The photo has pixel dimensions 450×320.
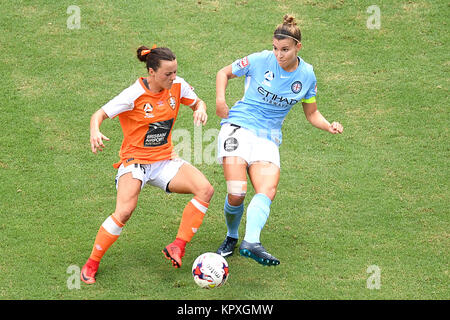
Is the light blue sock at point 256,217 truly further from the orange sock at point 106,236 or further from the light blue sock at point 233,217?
the orange sock at point 106,236

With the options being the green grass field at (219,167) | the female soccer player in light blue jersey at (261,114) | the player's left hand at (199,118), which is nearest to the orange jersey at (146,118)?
the player's left hand at (199,118)

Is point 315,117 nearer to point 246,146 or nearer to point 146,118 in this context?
point 246,146

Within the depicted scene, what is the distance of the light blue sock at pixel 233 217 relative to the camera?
7664mm

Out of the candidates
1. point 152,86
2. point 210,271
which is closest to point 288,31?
point 152,86

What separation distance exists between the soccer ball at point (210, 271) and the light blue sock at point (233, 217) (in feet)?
2.61

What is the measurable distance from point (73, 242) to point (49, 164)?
177 cm

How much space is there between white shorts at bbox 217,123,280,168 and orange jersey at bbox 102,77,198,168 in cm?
55

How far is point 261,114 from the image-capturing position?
770 centimetres

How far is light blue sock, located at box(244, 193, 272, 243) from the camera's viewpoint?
689cm

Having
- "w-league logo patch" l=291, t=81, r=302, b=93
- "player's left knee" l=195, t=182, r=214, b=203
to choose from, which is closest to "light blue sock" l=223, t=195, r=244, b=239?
"player's left knee" l=195, t=182, r=214, b=203

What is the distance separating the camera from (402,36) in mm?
12117

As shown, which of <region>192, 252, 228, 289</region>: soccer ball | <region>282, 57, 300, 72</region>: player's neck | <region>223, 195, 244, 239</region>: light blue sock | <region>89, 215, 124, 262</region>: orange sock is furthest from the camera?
<region>223, 195, 244, 239</region>: light blue sock

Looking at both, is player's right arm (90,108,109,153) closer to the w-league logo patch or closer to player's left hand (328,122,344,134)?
the w-league logo patch
